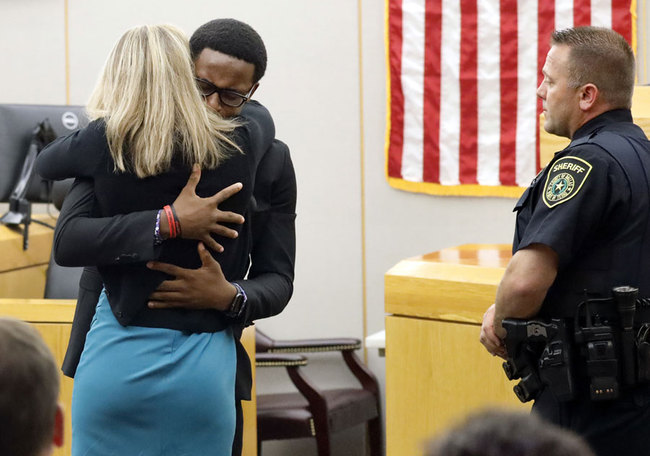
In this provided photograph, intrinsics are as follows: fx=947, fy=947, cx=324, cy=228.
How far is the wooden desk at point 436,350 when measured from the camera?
8.95 ft

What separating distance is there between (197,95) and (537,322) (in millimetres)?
832

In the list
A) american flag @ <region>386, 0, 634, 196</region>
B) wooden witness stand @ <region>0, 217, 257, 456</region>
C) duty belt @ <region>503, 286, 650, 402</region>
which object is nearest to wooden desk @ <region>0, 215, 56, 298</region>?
wooden witness stand @ <region>0, 217, 257, 456</region>

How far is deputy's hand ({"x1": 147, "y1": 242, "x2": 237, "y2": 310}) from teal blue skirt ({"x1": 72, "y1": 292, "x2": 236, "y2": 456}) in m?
0.06

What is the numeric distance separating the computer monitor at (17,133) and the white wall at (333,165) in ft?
3.13

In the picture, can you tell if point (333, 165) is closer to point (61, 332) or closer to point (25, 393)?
point (61, 332)

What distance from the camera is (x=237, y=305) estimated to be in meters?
1.81

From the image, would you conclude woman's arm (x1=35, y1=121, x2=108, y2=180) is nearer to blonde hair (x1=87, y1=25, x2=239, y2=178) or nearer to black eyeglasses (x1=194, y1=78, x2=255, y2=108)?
blonde hair (x1=87, y1=25, x2=239, y2=178)

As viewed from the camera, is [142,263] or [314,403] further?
[314,403]

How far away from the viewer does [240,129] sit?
5.96 feet

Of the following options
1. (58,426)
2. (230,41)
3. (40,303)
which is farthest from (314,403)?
(58,426)

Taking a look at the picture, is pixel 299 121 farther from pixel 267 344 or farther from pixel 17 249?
pixel 17 249

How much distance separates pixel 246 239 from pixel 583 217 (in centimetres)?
68

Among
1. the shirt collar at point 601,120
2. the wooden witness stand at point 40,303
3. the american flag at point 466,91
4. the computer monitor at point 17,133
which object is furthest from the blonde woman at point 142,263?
the american flag at point 466,91

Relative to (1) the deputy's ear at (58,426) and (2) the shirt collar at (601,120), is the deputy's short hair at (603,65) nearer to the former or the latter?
(2) the shirt collar at (601,120)
